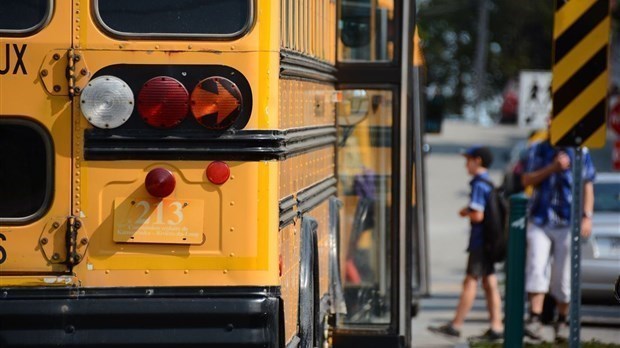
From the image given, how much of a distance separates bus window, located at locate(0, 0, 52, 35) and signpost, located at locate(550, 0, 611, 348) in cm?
363

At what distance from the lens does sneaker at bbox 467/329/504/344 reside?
11112 millimetres

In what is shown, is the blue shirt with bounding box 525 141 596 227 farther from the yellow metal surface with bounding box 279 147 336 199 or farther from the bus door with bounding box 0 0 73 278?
the bus door with bounding box 0 0 73 278

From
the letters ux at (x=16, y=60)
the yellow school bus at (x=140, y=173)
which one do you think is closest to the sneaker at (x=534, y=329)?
the yellow school bus at (x=140, y=173)

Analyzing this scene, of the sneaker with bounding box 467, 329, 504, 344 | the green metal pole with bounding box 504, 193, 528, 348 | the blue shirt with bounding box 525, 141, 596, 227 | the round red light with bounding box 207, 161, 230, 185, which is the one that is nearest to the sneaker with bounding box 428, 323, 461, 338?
the sneaker with bounding box 467, 329, 504, 344

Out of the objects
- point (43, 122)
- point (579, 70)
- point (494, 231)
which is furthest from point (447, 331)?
point (43, 122)

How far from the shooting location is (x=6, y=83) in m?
5.49

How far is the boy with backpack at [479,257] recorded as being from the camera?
1117cm

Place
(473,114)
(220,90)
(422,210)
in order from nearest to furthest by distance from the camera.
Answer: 1. (220,90)
2. (422,210)
3. (473,114)

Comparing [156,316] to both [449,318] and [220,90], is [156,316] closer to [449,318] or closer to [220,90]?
[220,90]

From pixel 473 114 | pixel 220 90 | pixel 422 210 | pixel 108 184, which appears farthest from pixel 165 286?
pixel 473 114

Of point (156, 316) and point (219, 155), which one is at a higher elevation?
point (219, 155)

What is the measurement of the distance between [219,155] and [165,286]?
57 cm

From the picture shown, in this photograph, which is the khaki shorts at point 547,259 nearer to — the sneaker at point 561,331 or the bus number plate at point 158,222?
the sneaker at point 561,331

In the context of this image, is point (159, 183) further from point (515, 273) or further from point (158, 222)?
point (515, 273)
